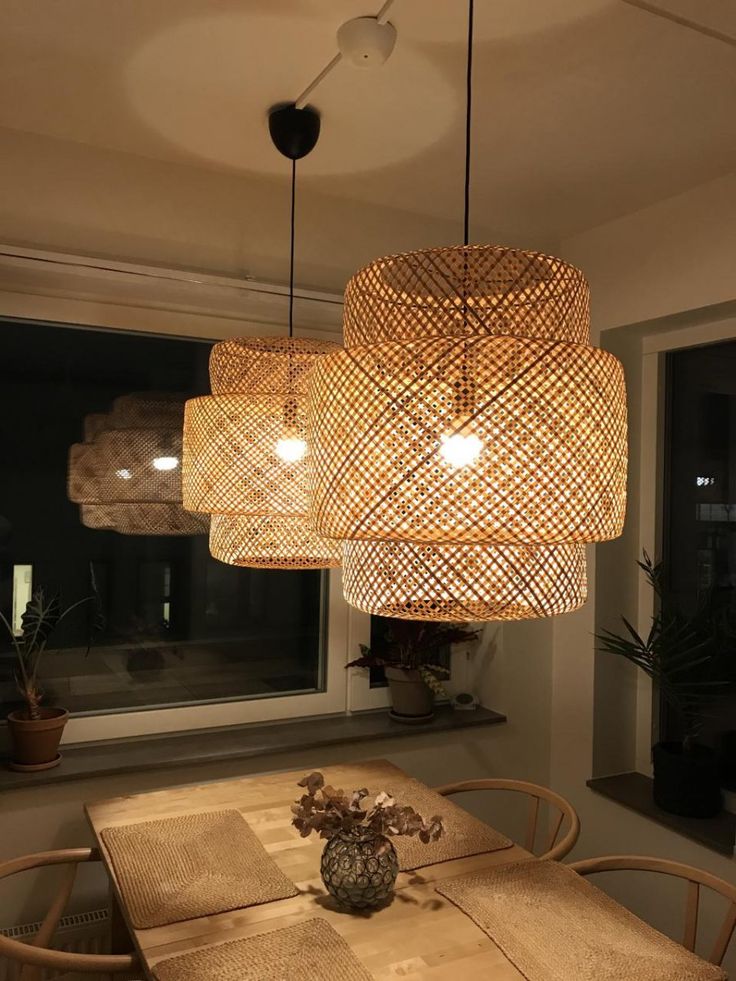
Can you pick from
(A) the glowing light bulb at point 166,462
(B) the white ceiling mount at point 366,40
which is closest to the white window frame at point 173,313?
(A) the glowing light bulb at point 166,462

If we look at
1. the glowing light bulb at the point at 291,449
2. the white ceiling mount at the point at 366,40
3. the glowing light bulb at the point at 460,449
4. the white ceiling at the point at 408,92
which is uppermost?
the white ceiling at the point at 408,92

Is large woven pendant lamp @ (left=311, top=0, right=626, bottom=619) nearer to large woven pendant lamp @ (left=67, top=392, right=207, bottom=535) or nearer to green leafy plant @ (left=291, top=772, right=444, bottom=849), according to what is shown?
green leafy plant @ (left=291, top=772, right=444, bottom=849)

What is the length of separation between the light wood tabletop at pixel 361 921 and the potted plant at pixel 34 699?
29 centimetres

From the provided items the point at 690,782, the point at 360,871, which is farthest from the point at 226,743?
the point at 690,782

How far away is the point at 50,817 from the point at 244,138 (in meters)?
1.97

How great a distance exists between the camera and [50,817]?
2.25m

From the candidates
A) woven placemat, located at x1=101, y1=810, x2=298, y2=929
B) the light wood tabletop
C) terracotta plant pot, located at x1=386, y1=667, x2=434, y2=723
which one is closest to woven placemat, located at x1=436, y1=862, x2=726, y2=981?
the light wood tabletop

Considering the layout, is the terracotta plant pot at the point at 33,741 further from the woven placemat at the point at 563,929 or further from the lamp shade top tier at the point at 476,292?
the lamp shade top tier at the point at 476,292

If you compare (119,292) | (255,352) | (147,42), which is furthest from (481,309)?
(119,292)

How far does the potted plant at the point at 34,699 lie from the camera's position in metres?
2.23

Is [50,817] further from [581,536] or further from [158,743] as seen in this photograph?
[581,536]

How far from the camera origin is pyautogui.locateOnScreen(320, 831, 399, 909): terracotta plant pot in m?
1.55

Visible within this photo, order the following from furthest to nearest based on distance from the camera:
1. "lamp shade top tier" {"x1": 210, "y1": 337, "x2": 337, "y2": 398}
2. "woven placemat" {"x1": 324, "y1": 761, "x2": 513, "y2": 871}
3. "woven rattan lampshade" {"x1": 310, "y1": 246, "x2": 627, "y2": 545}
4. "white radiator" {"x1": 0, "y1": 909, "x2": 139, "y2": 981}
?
"white radiator" {"x1": 0, "y1": 909, "x2": 139, "y2": 981} → "woven placemat" {"x1": 324, "y1": 761, "x2": 513, "y2": 871} → "lamp shade top tier" {"x1": 210, "y1": 337, "x2": 337, "y2": 398} → "woven rattan lampshade" {"x1": 310, "y1": 246, "x2": 627, "y2": 545}

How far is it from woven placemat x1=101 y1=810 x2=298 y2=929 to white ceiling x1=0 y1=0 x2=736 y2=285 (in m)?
1.76
